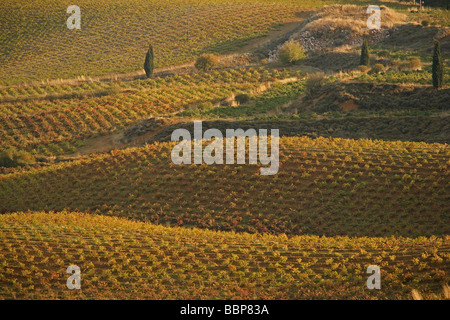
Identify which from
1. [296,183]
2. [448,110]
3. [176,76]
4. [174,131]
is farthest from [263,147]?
[176,76]

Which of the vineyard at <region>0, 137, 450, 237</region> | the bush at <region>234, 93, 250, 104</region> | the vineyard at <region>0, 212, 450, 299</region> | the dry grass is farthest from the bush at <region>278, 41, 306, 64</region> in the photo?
the vineyard at <region>0, 212, 450, 299</region>

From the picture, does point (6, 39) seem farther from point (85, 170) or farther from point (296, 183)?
point (296, 183)

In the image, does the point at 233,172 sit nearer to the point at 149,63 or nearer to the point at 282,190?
the point at 282,190

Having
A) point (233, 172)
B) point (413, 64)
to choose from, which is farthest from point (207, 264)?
point (413, 64)

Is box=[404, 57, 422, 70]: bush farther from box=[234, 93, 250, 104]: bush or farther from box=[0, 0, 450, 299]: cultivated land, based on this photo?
box=[234, 93, 250, 104]: bush

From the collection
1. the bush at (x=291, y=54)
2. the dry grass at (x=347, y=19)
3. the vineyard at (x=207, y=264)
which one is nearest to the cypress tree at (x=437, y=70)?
the bush at (x=291, y=54)
